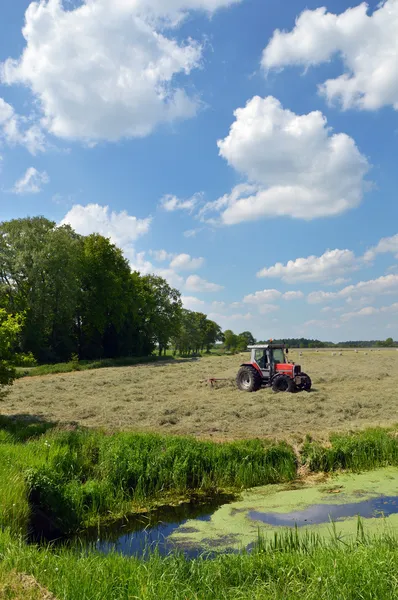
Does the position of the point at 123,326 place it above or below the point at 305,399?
above

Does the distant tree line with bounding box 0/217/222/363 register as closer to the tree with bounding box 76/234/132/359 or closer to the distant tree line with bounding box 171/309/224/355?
the tree with bounding box 76/234/132/359

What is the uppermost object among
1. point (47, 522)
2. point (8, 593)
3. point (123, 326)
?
point (123, 326)

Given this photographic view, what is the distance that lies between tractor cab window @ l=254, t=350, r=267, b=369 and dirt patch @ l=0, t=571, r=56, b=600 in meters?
17.7

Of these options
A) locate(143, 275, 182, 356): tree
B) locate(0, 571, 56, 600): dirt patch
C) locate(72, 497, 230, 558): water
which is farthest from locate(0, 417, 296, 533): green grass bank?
locate(143, 275, 182, 356): tree

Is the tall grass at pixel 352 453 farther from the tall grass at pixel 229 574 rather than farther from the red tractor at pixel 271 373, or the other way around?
the red tractor at pixel 271 373

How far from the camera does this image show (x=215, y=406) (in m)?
18.4

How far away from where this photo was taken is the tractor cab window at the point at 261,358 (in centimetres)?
2188

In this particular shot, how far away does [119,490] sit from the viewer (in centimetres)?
952

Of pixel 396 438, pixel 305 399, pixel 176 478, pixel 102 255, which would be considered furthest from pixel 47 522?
pixel 102 255

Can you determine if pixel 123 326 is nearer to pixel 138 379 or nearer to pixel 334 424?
pixel 138 379

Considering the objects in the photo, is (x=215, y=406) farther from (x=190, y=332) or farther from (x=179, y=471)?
(x=190, y=332)

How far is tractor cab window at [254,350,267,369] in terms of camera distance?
21875 mm

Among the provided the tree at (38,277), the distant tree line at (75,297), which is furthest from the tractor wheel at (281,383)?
the tree at (38,277)

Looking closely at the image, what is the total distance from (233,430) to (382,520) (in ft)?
22.2
